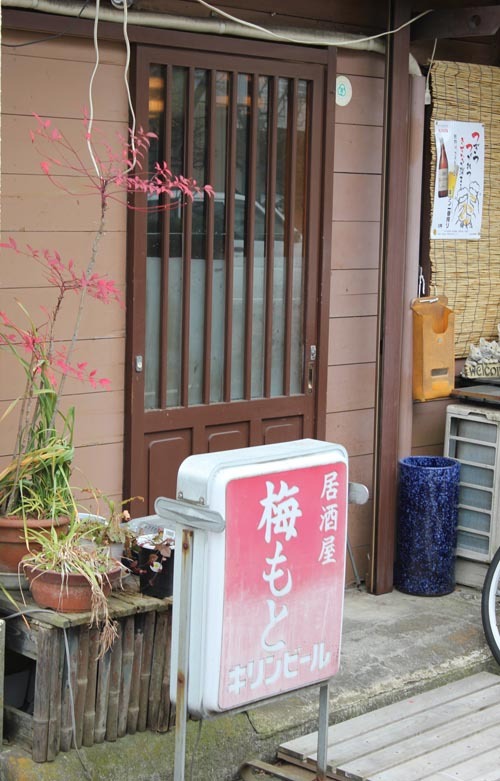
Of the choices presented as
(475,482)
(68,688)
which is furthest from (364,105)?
(68,688)

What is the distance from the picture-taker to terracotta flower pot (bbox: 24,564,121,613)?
4.07 m

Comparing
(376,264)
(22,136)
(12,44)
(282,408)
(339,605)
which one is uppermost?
(12,44)

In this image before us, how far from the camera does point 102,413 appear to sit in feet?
17.7

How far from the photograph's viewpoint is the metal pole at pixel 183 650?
3.77m

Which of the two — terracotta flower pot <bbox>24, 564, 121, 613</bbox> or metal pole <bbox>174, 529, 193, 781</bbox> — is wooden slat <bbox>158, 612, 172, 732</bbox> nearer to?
terracotta flower pot <bbox>24, 564, 121, 613</bbox>

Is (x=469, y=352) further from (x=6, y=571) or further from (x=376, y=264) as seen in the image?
(x=6, y=571)

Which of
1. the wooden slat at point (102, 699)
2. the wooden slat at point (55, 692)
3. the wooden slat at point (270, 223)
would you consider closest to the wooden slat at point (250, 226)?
the wooden slat at point (270, 223)

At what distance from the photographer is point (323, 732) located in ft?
14.0

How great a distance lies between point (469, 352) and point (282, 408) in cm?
150

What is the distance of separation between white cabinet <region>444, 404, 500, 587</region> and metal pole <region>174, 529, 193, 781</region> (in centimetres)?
308

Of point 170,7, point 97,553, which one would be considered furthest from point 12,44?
point 97,553

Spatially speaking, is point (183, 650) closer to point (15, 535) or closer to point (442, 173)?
point (15, 535)

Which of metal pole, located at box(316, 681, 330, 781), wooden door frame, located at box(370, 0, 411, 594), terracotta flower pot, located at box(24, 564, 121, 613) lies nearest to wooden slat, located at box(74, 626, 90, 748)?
terracotta flower pot, located at box(24, 564, 121, 613)

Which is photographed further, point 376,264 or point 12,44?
point 376,264
